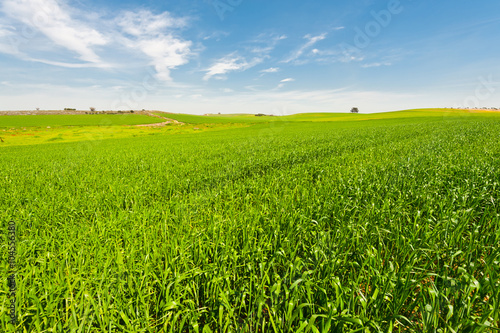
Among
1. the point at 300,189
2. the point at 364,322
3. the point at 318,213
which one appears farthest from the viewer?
the point at 300,189

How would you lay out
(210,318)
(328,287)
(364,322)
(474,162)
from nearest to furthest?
1. (364,322)
2. (210,318)
3. (328,287)
4. (474,162)

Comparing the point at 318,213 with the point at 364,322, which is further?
the point at 318,213

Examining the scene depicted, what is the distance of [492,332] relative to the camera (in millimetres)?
2141

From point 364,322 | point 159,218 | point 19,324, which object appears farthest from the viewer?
point 159,218

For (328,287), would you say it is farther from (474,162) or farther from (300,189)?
(474,162)

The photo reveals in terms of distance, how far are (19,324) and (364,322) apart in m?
3.54

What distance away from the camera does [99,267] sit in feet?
9.96

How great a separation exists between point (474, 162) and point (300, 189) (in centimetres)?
643

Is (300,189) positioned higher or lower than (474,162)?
lower

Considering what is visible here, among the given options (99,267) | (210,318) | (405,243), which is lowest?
(210,318)

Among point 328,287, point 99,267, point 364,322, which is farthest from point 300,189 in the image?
point 99,267

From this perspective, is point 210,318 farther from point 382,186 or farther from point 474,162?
point 474,162

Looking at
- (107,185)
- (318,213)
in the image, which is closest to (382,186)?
(318,213)

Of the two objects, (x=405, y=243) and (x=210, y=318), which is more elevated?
(x=405, y=243)
